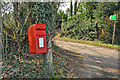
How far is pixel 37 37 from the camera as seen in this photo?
8.75 feet

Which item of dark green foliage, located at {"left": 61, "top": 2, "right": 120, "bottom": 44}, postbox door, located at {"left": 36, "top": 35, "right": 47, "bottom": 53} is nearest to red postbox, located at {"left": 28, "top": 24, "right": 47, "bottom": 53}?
postbox door, located at {"left": 36, "top": 35, "right": 47, "bottom": 53}

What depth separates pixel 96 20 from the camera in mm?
9375

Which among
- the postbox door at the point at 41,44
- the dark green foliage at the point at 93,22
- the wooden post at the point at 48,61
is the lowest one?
the wooden post at the point at 48,61

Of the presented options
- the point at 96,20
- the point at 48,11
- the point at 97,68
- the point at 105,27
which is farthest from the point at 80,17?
the point at 48,11

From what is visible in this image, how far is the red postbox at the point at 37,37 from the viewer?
2.65m

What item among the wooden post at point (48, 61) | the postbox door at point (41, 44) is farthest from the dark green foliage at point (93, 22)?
the postbox door at point (41, 44)

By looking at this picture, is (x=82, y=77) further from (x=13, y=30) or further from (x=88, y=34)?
(x=88, y=34)

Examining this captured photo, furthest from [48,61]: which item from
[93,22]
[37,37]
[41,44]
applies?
[93,22]

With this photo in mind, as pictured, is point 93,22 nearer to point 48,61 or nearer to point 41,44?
point 48,61

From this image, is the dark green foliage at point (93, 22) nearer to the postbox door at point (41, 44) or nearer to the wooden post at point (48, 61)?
the wooden post at point (48, 61)

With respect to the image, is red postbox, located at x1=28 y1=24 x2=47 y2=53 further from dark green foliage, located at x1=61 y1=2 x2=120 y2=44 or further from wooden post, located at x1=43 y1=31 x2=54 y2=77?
dark green foliage, located at x1=61 y1=2 x2=120 y2=44

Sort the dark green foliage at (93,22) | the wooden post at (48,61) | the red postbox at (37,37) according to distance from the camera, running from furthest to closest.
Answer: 1. the dark green foliage at (93,22)
2. the wooden post at (48,61)
3. the red postbox at (37,37)

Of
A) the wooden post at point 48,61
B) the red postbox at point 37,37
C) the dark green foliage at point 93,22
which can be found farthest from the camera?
the dark green foliage at point 93,22

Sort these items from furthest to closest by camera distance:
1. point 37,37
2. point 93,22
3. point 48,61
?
1. point 93,22
2. point 48,61
3. point 37,37
